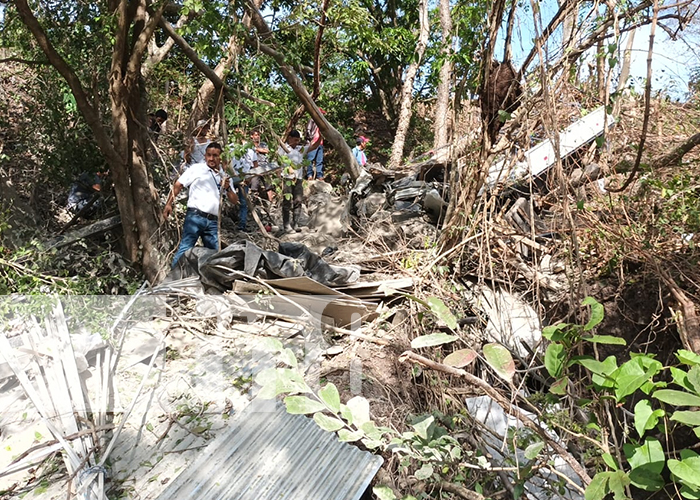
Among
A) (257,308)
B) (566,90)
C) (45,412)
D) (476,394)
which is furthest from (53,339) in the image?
(566,90)

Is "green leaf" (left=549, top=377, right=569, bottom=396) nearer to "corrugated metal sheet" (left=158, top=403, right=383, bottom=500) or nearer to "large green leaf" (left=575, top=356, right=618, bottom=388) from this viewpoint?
"large green leaf" (left=575, top=356, right=618, bottom=388)

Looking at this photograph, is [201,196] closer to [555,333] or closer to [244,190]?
[244,190]

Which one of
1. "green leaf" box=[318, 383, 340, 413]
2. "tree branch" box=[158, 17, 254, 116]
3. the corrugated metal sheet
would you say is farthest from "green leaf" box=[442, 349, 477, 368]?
"tree branch" box=[158, 17, 254, 116]

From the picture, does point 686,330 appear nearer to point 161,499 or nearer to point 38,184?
point 161,499

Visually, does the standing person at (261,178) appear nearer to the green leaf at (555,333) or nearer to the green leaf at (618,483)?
the green leaf at (555,333)

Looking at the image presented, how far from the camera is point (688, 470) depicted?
53.4 inches

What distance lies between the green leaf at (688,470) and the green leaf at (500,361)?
0.48 metres

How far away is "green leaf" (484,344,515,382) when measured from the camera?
166cm

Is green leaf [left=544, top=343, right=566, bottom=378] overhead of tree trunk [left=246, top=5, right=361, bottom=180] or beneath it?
beneath

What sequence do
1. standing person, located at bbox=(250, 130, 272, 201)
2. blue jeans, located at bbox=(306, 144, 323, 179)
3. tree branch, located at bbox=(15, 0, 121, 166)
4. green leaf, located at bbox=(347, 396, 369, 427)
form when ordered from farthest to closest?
blue jeans, located at bbox=(306, 144, 323, 179) < standing person, located at bbox=(250, 130, 272, 201) < tree branch, located at bbox=(15, 0, 121, 166) < green leaf, located at bbox=(347, 396, 369, 427)

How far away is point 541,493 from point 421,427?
827 mm

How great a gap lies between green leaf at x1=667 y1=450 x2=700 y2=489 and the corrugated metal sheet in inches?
55.5

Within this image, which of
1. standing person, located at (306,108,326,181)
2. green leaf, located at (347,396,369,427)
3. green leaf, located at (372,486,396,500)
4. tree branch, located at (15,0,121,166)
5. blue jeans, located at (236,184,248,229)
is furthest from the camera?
standing person, located at (306,108,326,181)

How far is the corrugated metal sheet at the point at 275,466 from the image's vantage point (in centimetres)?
239
